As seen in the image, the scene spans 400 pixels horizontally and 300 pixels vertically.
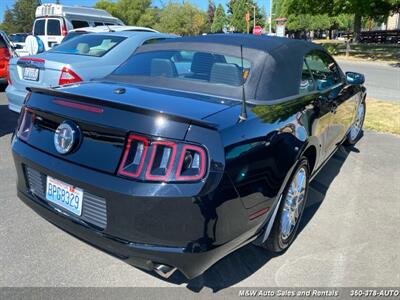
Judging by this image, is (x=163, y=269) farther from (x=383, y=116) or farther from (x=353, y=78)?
(x=383, y=116)

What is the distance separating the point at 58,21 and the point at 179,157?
14.5 meters

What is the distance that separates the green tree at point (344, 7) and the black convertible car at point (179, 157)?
2716 centimetres

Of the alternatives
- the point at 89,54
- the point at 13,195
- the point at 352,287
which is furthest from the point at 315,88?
the point at 89,54

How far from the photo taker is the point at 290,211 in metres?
3.24

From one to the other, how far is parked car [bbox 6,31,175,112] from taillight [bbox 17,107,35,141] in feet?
8.81

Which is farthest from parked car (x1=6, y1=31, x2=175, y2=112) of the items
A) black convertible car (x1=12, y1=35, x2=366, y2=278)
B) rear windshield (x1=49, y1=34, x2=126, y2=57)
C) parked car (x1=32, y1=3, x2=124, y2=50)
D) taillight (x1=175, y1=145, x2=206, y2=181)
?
parked car (x1=32, y1=3, x2=124, y2=50)

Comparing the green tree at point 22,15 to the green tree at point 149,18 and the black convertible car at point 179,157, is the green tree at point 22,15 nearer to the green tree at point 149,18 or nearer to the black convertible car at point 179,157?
the green tree at point 149,18

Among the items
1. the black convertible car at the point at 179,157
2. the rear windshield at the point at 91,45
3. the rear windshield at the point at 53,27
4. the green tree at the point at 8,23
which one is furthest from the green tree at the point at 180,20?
the black convertible car at the point at 179,157

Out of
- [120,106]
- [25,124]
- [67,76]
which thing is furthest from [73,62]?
[120,106]

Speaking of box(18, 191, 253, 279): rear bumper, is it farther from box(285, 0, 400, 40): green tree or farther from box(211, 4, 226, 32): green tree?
box(211, 4, 226, 32): green tree

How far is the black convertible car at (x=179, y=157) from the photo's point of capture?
86.3 inches

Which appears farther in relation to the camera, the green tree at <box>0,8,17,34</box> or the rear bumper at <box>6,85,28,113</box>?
the green tree at <box>0,8,17,34</box>

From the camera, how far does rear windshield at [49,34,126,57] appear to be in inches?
263

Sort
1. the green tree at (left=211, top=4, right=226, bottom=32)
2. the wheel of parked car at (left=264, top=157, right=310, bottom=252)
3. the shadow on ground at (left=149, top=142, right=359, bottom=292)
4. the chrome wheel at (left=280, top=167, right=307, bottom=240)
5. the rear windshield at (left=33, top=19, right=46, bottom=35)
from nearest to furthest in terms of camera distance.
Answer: the shadow on ground at (left=149, top=142, right=359, bottom=292), the wheel of parked car at (left=264, top=157, right=310, bottom=252), the chrome wheel at (left=280, top=167, right=307, bottom=240), the rear windshield at (left=33, top=19, right=46, bottom=35), the green tree at (left=211, top=4, right=226, bottom=32)
